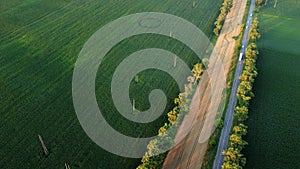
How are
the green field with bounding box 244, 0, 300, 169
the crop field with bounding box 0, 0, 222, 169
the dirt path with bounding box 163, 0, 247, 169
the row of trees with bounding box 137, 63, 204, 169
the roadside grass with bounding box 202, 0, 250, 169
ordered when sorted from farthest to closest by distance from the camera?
the green field with bounding box 244, 0, 300, 169 < the dirt path with bounding box 163, 0, 247, 169 < the crop field with bounding box 0, 0, 222, 169 < the roadside grass with bounding box 202, 0, 250, 169 < the row of trees with bounding box 137, 63, 204, 169

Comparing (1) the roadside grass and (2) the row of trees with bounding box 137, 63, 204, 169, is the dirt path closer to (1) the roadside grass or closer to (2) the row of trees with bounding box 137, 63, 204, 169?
(1) the roadside grass

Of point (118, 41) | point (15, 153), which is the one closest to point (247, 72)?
point (118, 41)

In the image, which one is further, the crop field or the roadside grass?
the crop field

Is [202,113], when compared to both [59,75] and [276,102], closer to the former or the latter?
[276,102]


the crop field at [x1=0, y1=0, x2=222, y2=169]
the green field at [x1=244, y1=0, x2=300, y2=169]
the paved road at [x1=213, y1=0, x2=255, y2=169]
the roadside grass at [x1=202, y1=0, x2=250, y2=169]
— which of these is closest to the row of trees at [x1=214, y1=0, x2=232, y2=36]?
the crop field at [x1=0, y1=0, x2=222, y2=169]

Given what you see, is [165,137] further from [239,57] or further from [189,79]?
[239,57]

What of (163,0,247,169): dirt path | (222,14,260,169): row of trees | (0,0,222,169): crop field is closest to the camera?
(222,14,260,169): row of trees

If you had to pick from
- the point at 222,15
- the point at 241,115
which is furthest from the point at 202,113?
the point at 222,15

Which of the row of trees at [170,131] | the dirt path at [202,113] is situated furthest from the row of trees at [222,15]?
the row of trees at [170,131]
